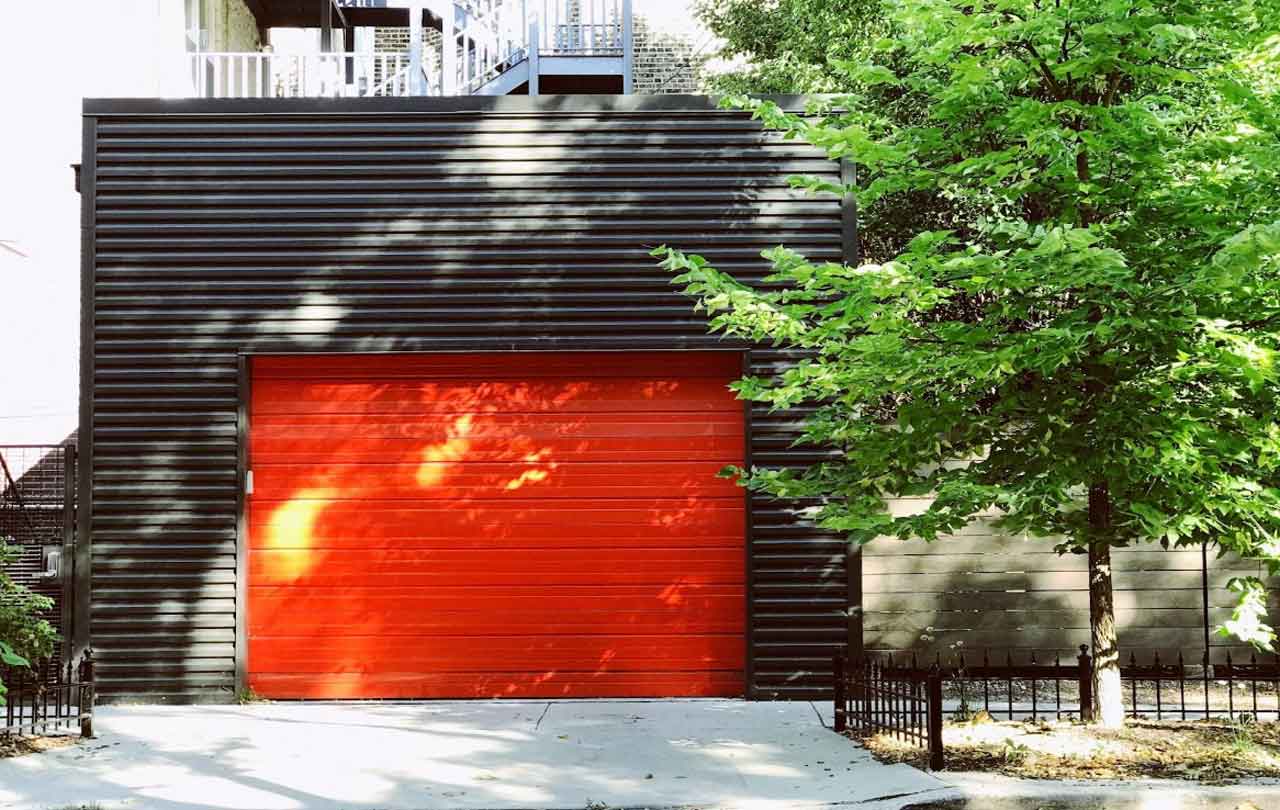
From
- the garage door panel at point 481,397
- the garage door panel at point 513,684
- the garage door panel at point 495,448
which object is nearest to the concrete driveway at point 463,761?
the garage door panel at point 513,684

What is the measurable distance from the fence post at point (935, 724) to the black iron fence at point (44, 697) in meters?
6.43

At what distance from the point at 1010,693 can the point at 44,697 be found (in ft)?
24.9

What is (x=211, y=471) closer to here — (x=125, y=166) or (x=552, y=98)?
(x=125, y=166)

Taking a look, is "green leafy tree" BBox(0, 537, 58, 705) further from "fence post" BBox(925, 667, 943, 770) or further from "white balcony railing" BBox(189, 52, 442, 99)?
"fence post" BBox(925, 667, 943, 770)

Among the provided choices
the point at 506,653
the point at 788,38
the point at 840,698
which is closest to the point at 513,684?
the point at 506,653

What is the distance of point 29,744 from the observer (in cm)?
980

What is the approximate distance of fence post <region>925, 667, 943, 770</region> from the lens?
8.50 meters

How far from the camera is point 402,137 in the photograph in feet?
40.6

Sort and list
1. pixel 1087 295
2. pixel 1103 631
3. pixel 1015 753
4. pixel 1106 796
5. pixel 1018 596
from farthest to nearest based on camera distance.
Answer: pixel 1018 596 < pixel 1103 631 < pixel 1015 753 < pixel 1087 295 < pixel 1106 796

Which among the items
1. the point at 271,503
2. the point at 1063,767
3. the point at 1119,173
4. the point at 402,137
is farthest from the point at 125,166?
the point at 1063,767

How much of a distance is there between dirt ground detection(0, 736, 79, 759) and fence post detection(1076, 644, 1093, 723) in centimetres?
775

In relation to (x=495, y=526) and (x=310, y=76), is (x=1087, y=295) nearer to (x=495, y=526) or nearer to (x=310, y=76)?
(x=495, y=526)

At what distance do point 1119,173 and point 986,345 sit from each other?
1521mm

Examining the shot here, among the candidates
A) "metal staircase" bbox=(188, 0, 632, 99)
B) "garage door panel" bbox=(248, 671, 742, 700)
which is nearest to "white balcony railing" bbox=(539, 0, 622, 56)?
"metal staircase" bbox=(188, 0, 632, 99)
